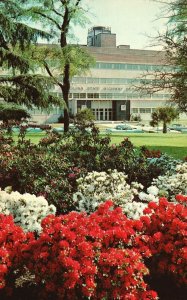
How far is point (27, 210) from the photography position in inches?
228

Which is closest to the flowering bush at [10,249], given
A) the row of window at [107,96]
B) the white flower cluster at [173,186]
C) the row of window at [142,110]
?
the white flower cluster at [173,186]

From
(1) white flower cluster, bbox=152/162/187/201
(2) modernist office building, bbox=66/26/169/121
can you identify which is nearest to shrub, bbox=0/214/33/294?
(1) white flower cluster, bbox=152/162/187/201

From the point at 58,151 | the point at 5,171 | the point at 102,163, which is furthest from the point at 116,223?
the point at 58,151

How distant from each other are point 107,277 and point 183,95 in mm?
14680

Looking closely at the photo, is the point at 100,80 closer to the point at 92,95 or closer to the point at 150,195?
the point at 92,95

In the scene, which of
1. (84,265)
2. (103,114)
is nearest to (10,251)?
(84,265)

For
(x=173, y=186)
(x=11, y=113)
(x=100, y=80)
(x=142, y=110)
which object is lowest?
(x=173, y=186)

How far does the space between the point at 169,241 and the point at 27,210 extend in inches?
81.3

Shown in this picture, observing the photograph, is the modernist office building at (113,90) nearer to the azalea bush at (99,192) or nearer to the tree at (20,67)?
the tree at (20,67)

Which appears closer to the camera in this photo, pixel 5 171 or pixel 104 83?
pixel 5 171

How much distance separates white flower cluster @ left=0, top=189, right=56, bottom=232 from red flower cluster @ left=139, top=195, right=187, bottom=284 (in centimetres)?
155

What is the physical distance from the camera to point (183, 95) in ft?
58.2

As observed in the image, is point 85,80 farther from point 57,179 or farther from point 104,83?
point 57,179

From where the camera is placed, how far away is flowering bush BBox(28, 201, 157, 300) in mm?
3818
